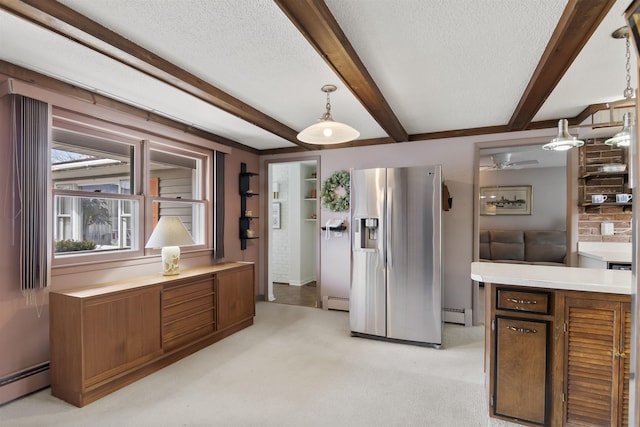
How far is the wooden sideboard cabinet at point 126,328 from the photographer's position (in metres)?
2.22

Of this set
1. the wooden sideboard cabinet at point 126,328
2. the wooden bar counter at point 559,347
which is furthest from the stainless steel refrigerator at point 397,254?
the wooden sideboard cabinet at point 126,328

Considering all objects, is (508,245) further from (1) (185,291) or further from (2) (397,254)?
(1) (185,291)

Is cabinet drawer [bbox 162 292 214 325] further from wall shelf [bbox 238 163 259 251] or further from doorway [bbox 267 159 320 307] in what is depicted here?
doorway [bbox 267 159 320 307]

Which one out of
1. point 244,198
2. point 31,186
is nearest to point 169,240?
point 31,186

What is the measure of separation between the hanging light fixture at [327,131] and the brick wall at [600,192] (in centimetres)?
281

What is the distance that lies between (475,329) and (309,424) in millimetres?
2614

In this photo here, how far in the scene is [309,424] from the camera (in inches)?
79.7

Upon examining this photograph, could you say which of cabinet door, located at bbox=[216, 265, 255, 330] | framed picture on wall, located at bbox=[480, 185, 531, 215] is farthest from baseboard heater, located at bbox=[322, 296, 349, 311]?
framed picture on wall, located at bbox=[480, 185, 531, 215]

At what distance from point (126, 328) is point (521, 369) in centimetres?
281

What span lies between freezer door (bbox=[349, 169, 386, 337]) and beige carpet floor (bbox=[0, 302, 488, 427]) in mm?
249

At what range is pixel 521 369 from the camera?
6.47 feet

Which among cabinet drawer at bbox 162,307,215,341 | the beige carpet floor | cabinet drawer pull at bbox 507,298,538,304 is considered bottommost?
the beige carpet floor

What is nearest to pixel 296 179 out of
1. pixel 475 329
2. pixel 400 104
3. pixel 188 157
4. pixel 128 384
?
pixel 188 157

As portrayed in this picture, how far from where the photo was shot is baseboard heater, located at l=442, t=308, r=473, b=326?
392 centimetres
